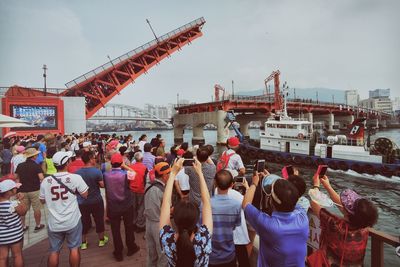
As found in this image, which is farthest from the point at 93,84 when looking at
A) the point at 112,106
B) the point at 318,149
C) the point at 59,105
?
the point at 112,106

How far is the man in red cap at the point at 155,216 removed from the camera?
132 inches

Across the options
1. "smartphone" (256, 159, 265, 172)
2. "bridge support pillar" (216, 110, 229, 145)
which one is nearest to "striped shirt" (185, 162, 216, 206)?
"smartphone" (256, 159, 265, 172)

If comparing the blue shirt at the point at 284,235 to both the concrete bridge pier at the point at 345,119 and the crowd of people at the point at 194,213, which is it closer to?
the crowd of people at the point at 194,213

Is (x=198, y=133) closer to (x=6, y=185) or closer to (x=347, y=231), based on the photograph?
(x=6, y=185)

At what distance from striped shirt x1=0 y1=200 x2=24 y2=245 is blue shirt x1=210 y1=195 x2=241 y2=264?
2.79 meters

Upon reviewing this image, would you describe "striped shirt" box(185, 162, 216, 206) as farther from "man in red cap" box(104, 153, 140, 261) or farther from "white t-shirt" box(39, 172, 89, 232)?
"white t-shirt" box(39, 172, 89, 232)

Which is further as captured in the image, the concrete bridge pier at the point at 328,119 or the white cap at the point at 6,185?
the concrete bridge pier at the point at 328,119

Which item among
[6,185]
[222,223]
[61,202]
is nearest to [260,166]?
[222,223]

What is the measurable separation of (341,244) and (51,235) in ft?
12.2

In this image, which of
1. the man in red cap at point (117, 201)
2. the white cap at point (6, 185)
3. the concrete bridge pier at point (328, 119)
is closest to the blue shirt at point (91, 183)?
the man in red cap at point (117, 201)

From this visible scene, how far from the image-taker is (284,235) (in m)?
2.08

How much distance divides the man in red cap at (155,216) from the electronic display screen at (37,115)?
21.5 meters

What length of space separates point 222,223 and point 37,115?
917 inches

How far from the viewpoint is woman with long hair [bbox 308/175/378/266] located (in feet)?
6.72
